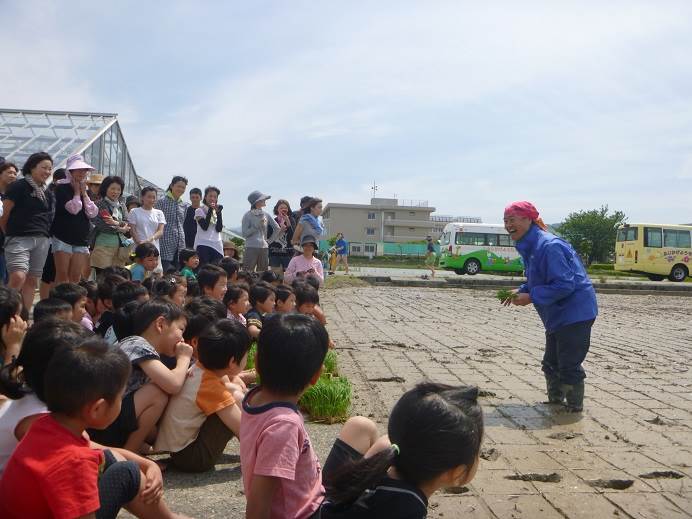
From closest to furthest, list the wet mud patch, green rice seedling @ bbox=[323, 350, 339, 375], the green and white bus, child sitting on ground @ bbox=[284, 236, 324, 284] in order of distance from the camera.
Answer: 1. the wet mud patch
2. green rice seedling @ bbox=[323, 350, 339, 375]
3. child sitting on ground @ bbox=[284, 236, 324, 284]
4. the green and white bus

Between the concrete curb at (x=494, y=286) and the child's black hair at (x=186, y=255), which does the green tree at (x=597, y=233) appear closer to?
the concrete curb at (x=494, y=286)

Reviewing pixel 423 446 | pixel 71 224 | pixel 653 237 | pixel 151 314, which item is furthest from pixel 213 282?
pixel 653 237

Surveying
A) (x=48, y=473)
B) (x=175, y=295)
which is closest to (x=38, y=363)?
(x=48, y=473)

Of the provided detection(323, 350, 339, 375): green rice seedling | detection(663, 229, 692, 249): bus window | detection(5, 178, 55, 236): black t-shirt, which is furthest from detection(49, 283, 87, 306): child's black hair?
detection(663, 229, 692, 249): bus window

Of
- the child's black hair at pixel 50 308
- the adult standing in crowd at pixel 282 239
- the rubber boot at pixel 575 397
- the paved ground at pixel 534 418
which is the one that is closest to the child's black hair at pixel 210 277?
the paved ground at pixel 534 418

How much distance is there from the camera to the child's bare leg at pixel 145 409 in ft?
11.2

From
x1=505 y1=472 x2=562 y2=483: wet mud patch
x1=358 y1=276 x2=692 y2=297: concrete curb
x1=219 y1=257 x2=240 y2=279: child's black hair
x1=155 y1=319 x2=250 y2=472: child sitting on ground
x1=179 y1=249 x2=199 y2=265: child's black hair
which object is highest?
x1=179 y1=249 x2=199 y2=265: child's black hair

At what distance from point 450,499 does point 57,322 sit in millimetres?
2042

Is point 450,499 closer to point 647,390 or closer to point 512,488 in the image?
point 512,488

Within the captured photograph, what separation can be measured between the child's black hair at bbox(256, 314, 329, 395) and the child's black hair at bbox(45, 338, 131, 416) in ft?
1.79

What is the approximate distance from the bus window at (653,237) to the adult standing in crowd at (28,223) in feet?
91.7

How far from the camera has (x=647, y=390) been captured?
5.78m

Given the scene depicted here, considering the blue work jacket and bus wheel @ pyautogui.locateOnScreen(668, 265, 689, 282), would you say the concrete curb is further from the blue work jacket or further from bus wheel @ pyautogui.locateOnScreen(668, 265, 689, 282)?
the blue work jacket

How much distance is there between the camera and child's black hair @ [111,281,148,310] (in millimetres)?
4672
